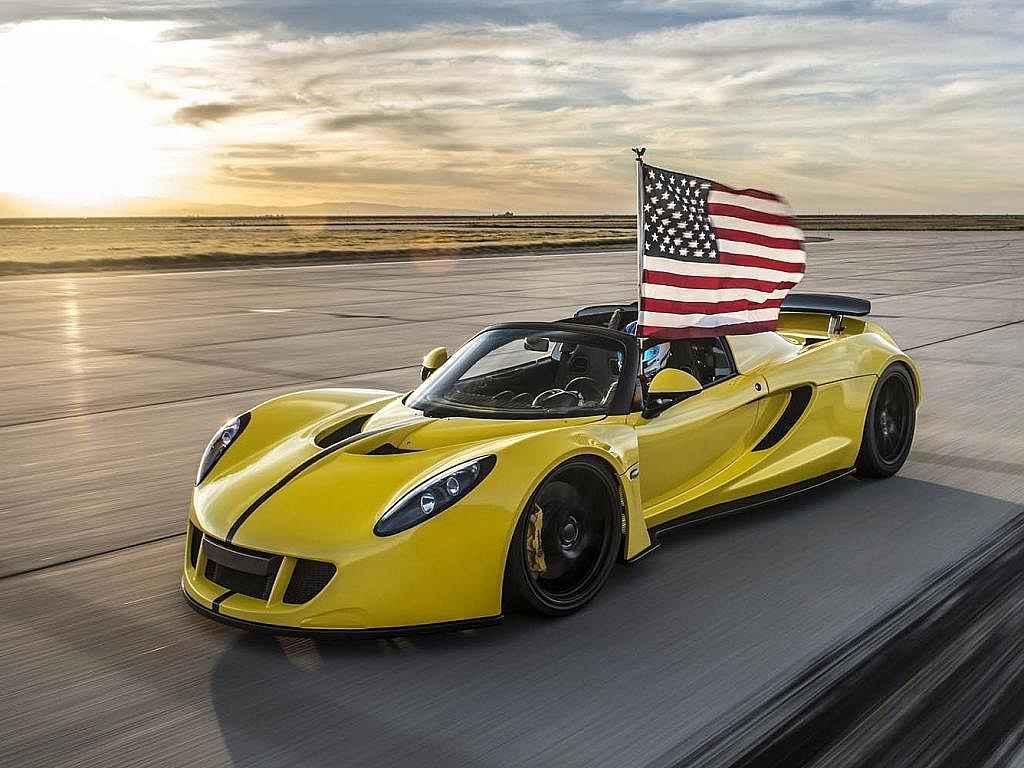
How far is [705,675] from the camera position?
3.96 m

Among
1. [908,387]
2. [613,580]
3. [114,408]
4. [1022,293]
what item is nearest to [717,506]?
[613,580]

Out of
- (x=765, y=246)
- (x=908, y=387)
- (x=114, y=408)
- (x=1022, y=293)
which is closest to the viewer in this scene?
(x=765, y=246)

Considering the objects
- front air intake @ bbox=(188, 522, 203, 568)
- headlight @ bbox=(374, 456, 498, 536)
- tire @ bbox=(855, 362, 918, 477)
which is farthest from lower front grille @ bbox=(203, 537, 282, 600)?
tire @ bbox=(855, 362, 918, 477)

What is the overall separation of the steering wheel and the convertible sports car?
0.01m

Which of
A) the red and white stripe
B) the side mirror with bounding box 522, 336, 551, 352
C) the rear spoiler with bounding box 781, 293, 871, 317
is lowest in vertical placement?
the rear spoiler with bounding box 781, 293, 871, 317

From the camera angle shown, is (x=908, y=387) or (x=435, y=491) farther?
(x=908, y=387)

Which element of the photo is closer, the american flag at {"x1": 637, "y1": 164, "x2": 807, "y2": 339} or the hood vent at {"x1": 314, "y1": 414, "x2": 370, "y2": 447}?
the hood vent at {"x1": 314, "y1": 414, "x2": 370, "y2": 447}

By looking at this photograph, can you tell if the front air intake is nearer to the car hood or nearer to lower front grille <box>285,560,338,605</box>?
the car hood

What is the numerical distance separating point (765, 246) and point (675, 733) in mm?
3473

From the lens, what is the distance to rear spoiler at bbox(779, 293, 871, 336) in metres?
7.23

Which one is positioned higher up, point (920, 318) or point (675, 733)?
point (675, 733)

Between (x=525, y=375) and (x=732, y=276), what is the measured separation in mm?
1348

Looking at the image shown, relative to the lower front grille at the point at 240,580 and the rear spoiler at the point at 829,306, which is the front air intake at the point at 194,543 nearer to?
the lower front grille at the point at 240,580

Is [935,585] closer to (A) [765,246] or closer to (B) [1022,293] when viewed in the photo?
(A) [765,246]
